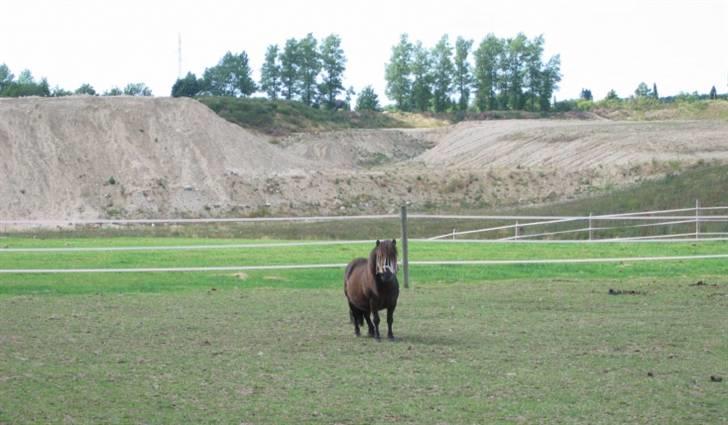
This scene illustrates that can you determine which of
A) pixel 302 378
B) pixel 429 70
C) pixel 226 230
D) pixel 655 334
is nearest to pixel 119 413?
pixel 302 378

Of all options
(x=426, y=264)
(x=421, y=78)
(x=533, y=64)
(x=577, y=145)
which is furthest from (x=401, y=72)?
(x=426, y=264)

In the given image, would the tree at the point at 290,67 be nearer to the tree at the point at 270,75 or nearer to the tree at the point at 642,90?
the tree at the point at 270,75

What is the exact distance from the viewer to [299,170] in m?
66.8

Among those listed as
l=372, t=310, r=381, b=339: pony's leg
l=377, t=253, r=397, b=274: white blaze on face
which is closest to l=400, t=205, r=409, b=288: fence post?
l=372, t=310, r=381, b=339: pony's leg

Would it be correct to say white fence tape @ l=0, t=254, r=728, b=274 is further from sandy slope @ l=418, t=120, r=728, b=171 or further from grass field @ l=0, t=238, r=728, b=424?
sandy slope @ l=418, t=120, r=728, b=171

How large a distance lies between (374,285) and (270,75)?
101585mm

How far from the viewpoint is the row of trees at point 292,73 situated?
4316 inches

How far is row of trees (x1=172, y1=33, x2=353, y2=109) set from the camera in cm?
10962

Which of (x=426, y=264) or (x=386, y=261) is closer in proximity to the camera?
(x=386, y=261)

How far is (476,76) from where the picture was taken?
4562 inches

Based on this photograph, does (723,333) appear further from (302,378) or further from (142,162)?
(142,162)

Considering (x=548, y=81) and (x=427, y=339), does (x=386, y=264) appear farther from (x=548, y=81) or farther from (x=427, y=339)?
(x=548, y=81)

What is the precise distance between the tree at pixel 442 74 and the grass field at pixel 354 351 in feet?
319

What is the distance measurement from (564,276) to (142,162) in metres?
43.5
